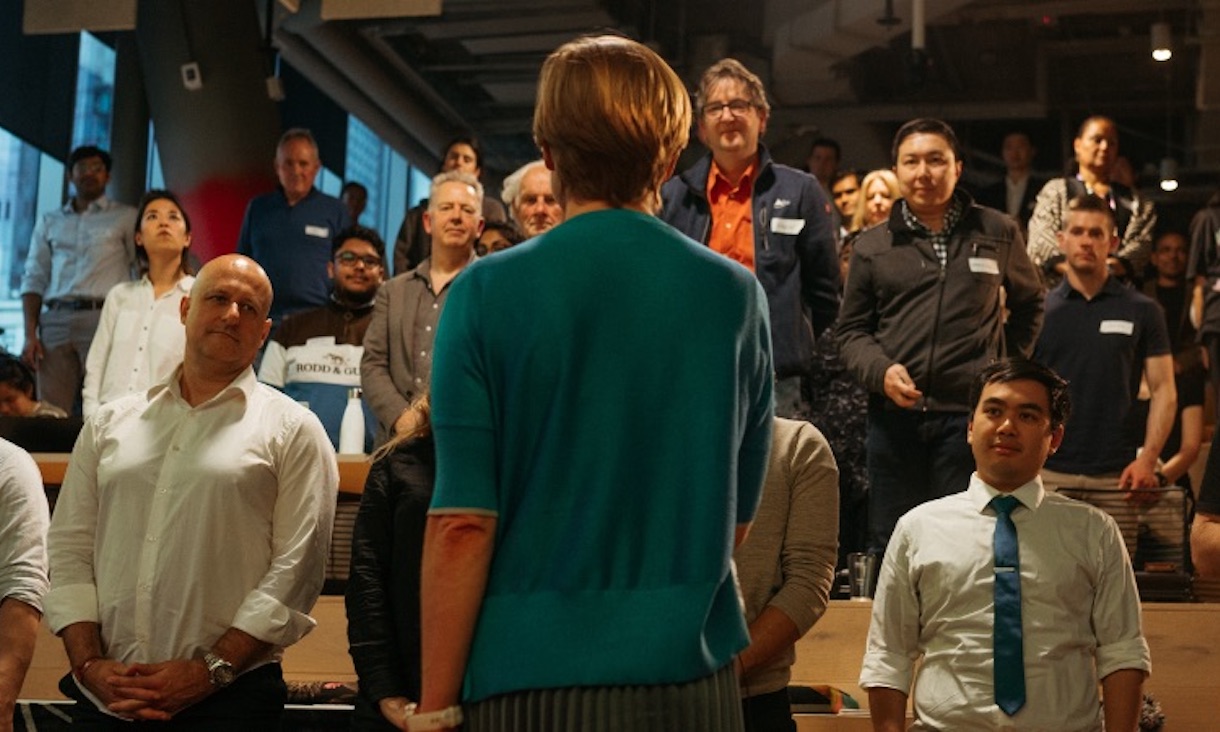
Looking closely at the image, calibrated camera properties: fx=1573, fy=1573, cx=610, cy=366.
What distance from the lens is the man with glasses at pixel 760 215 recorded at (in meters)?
4.99

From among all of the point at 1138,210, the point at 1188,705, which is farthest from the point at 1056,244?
the point at 1188,705

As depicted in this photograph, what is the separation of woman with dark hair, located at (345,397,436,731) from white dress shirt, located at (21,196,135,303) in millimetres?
4915

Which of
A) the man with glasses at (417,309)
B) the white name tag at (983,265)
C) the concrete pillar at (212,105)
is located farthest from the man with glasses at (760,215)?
the concrete pillar at (212,105)

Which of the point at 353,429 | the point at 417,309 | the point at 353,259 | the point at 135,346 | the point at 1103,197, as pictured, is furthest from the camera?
the point at 1103,197

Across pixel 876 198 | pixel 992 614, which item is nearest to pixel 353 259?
pixel 876 198

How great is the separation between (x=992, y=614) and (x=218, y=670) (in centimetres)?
161

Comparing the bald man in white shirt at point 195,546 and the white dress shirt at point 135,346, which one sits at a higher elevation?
the white dress shirt at point 135,346

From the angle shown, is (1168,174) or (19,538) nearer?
(19,538)

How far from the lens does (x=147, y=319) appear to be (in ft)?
19.7

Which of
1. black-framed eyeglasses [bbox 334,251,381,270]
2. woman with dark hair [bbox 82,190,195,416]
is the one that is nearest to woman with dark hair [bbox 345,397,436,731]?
woman with dark hair [bbox 82,190,195,416]

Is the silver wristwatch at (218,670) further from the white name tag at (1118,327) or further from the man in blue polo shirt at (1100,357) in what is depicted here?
the white name tag at (1118,327)

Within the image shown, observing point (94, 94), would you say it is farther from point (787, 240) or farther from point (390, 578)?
point (390, 578)

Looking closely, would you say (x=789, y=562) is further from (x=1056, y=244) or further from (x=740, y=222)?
(x=1056, y=244)

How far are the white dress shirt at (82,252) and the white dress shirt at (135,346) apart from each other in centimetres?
167
